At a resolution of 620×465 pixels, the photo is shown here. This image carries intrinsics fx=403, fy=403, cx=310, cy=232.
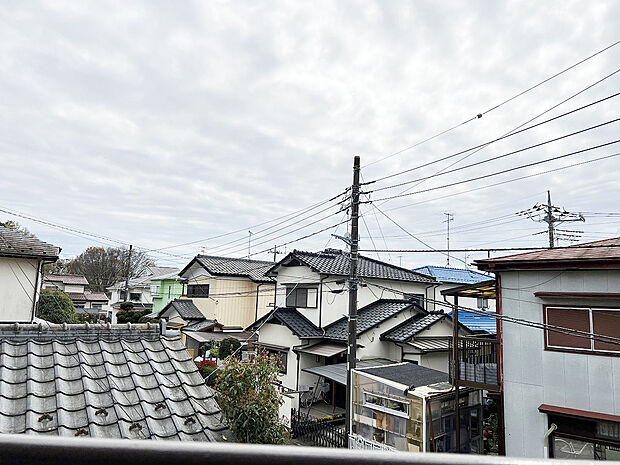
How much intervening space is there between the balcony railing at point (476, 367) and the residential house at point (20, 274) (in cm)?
1038

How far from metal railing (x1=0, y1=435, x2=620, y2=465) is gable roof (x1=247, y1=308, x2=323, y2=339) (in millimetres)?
13885

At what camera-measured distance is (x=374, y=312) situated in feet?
49.4

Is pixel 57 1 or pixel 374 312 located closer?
pixel 57 1

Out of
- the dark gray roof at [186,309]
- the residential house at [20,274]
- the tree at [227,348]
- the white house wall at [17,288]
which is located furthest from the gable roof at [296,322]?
the white house wall at [17,288]

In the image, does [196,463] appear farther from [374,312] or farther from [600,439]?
[374,312]

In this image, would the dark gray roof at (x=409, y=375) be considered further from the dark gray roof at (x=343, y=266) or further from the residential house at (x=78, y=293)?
the residential house at (x=78, y=293)

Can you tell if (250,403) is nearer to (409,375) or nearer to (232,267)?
(409,375)

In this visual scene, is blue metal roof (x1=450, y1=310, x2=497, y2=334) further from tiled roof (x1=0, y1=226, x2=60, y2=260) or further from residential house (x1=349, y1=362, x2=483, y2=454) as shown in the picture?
tiled roof (x1=0, y1=226, x2=60, y2=260)

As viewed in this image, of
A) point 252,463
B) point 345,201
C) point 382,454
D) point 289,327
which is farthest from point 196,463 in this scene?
point 289,327

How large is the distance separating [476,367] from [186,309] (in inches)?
684

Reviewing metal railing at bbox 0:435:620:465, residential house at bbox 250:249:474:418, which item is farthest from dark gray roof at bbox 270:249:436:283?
metal railing at bbox 0:435:620:465

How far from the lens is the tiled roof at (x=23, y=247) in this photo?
9.98 meters

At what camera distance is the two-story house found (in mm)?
34531

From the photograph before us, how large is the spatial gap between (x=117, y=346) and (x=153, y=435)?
1.14 meters
